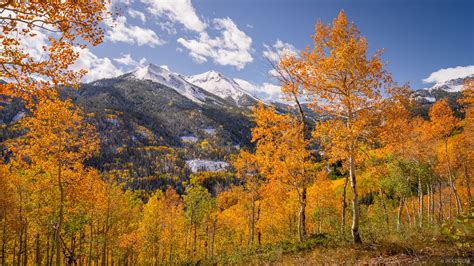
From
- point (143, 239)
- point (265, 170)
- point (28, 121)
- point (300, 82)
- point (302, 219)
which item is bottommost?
point (143, 239)

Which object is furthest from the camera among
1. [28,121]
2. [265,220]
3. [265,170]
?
[265,220]

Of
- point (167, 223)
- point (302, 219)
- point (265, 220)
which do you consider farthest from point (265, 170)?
point (167, 223)

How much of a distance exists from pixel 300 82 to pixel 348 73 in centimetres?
261

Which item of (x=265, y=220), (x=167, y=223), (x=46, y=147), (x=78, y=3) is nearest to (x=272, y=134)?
(x=78, y=3)

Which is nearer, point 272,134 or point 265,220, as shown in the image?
point 272,134

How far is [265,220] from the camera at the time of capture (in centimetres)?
4797

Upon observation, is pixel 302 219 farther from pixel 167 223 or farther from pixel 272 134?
pixel 167 223

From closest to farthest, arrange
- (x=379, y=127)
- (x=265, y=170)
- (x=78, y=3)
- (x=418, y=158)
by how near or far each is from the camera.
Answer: (x=78, y=3) → (x=379, y=127) → (x=265, y=170) → (x=418, y=158)

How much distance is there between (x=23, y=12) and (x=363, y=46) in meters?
14.7

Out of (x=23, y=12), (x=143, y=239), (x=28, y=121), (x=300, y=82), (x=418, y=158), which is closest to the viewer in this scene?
(x=23, y=12)

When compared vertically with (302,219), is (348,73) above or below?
above

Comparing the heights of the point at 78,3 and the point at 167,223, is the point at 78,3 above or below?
above

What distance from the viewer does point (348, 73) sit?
15.2 m

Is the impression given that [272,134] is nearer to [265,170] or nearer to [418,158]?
[265,170]
